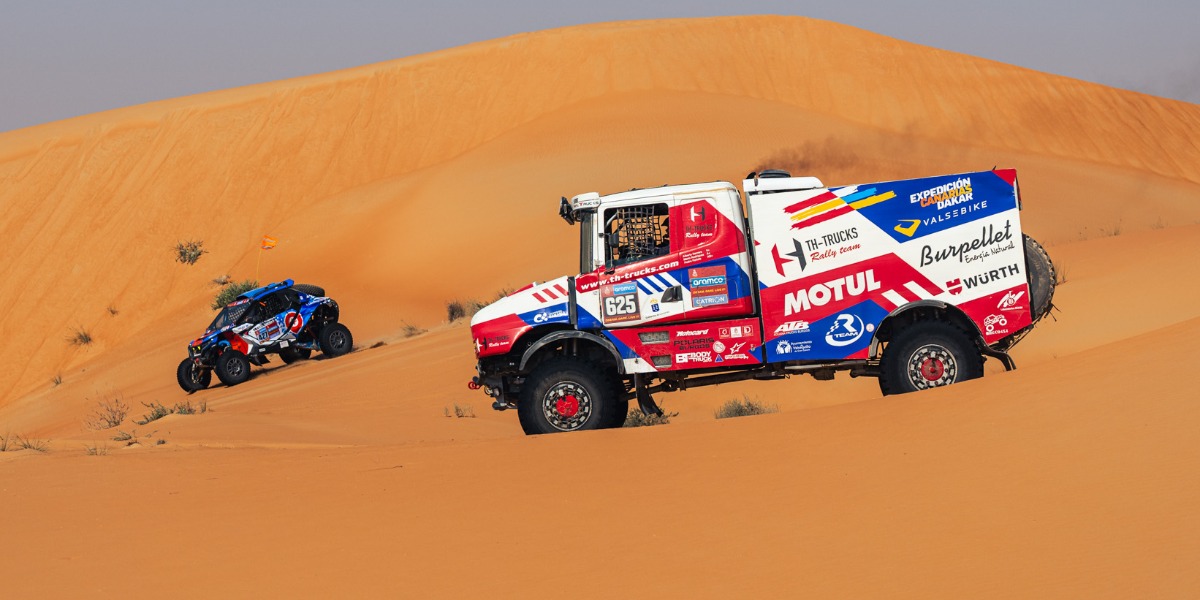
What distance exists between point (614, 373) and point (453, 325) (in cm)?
1419

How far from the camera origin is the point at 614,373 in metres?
11.5

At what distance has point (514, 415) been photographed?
16.1 metres

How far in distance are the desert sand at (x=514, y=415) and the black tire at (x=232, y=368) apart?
29.4 inches

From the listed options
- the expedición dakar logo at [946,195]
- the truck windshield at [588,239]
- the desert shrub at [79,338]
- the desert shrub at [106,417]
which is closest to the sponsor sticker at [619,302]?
the truck windshield at [588,239]

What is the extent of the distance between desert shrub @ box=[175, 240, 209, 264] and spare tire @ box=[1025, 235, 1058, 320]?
113 feet

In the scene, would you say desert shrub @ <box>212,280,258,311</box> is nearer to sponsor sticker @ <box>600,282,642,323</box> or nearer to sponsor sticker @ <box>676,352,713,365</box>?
sponsor sticker @ <box>600,282,642,323</box>

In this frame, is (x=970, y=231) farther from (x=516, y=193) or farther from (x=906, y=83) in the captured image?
(x=906, y=83)

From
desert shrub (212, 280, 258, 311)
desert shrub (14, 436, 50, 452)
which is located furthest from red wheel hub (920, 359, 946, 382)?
desert shrub (212, 280, 258, 311)

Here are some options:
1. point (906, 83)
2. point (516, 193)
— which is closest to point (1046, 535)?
point (516, 193)

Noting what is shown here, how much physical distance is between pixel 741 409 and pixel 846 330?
3107 millimetres

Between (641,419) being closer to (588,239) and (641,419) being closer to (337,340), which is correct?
(588,239)

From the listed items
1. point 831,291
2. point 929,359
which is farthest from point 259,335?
Answer: point 929,359

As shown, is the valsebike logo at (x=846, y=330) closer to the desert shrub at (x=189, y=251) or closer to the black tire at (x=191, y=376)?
the black tire at (x=191, y=376)

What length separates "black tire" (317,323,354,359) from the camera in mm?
24250
